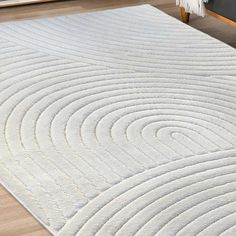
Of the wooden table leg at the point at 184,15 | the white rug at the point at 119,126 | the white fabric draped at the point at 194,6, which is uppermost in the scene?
the wooden table leg at the point at 184,15

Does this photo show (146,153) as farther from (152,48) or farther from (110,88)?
(152,48)

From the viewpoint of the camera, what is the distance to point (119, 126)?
2.66m

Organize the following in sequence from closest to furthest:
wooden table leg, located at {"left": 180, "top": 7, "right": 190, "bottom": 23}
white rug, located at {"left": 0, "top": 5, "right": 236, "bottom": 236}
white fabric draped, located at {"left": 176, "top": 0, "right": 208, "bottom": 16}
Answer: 1. white rug, located at {"left": 0, "top": 5, "right": 236, "bottom": 236}
2. white fabric draped, located at {"left": 176, "top": 0, "right": 208, "bottom": 16}
3. wooden table leg, located at {"left": 180, "top": 7, "right": 190, "bottom": 23}

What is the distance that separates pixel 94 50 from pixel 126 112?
2.20 ft

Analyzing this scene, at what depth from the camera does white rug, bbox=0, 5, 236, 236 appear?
7.16ft

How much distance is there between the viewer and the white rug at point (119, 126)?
7.16 feet

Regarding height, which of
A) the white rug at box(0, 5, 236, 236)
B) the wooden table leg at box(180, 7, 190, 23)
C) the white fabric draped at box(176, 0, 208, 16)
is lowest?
the white rug at box(0, 5, 236, 236)

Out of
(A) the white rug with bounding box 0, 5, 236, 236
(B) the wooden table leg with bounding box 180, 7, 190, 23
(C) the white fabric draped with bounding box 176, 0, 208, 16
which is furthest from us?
(B) the wooden table leg with bounding box 180, 7, 190, 23

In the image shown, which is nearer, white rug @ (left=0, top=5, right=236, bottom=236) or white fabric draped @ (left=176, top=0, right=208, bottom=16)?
white rug @ (left=0, top=5, right=236, bottom=236)

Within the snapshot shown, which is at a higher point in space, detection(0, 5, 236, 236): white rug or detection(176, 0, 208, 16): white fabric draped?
detection(176, 0, 208, 16): white fabric draped

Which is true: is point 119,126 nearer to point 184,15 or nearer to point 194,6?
point 194,6

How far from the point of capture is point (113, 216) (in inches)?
84.3

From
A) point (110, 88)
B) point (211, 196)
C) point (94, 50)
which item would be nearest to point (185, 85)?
point (110, 88)

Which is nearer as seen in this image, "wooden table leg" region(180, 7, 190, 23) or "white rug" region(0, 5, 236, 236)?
"white rug" region(0, 5, 236, 236)
